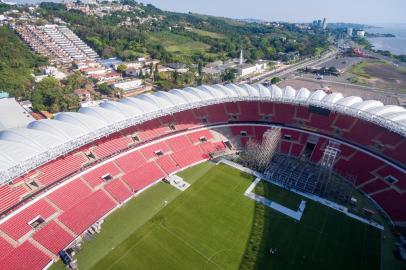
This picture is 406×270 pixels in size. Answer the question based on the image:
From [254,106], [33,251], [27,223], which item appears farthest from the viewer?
[254,106]

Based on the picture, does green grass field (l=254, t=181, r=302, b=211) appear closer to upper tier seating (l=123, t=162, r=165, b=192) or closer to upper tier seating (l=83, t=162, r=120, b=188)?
upper tier seating (l=123, t=162, r=165, b=192)

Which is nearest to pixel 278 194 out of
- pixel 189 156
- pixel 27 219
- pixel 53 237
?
pixel 189 156

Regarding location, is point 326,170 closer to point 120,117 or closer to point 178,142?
point 178,142

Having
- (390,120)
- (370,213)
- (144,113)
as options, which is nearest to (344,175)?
(370,213)

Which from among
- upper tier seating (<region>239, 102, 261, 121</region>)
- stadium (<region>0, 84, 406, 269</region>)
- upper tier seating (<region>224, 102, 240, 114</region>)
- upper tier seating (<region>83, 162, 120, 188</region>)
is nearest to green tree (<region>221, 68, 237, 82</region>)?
upper tier seating (<region>239, 102, 261, 121</region>)

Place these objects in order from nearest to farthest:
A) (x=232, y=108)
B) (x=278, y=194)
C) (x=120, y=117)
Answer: (x=278, y=194)
(x=120, y=117)
(x=232, y=108)

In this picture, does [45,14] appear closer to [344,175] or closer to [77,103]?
[77,103]
